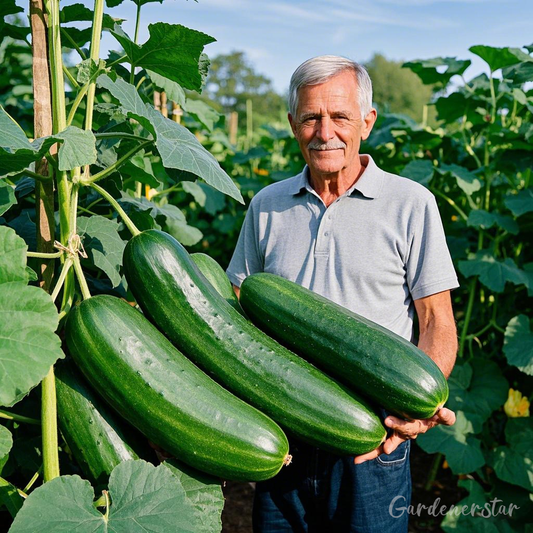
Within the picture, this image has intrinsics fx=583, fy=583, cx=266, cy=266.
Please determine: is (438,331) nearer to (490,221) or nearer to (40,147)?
(40,147)

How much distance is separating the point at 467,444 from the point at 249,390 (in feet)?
8.53

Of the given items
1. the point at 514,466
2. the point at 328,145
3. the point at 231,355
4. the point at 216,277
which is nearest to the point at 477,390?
the point at 514,466

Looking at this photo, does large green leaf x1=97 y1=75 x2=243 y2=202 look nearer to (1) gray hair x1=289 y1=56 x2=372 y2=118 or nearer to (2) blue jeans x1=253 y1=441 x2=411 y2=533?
(1) gray hair x1=289 y1=56 x2=372 y2=118

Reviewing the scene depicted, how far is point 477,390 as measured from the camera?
3.90 metres

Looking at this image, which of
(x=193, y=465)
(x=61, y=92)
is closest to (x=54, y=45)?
(x=61, y=92)

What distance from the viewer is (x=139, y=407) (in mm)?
1413

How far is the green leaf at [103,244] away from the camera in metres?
1.78

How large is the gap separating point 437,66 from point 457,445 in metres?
2.64

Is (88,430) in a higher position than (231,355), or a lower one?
lower

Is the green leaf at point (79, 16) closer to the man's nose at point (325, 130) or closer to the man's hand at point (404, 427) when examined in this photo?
the man's nose at point (325, 130)

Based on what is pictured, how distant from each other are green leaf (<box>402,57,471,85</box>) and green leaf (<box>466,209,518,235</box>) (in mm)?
1058

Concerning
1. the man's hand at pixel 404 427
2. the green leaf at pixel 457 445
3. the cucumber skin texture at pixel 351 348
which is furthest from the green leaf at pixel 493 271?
the cucumber skin texture at pixel 351 348

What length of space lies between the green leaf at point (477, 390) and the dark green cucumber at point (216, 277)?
7.73 feet

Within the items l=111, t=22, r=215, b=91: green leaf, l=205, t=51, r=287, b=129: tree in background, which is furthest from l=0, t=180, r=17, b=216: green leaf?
l=205, t=51, r=287, b=129: tree in background
